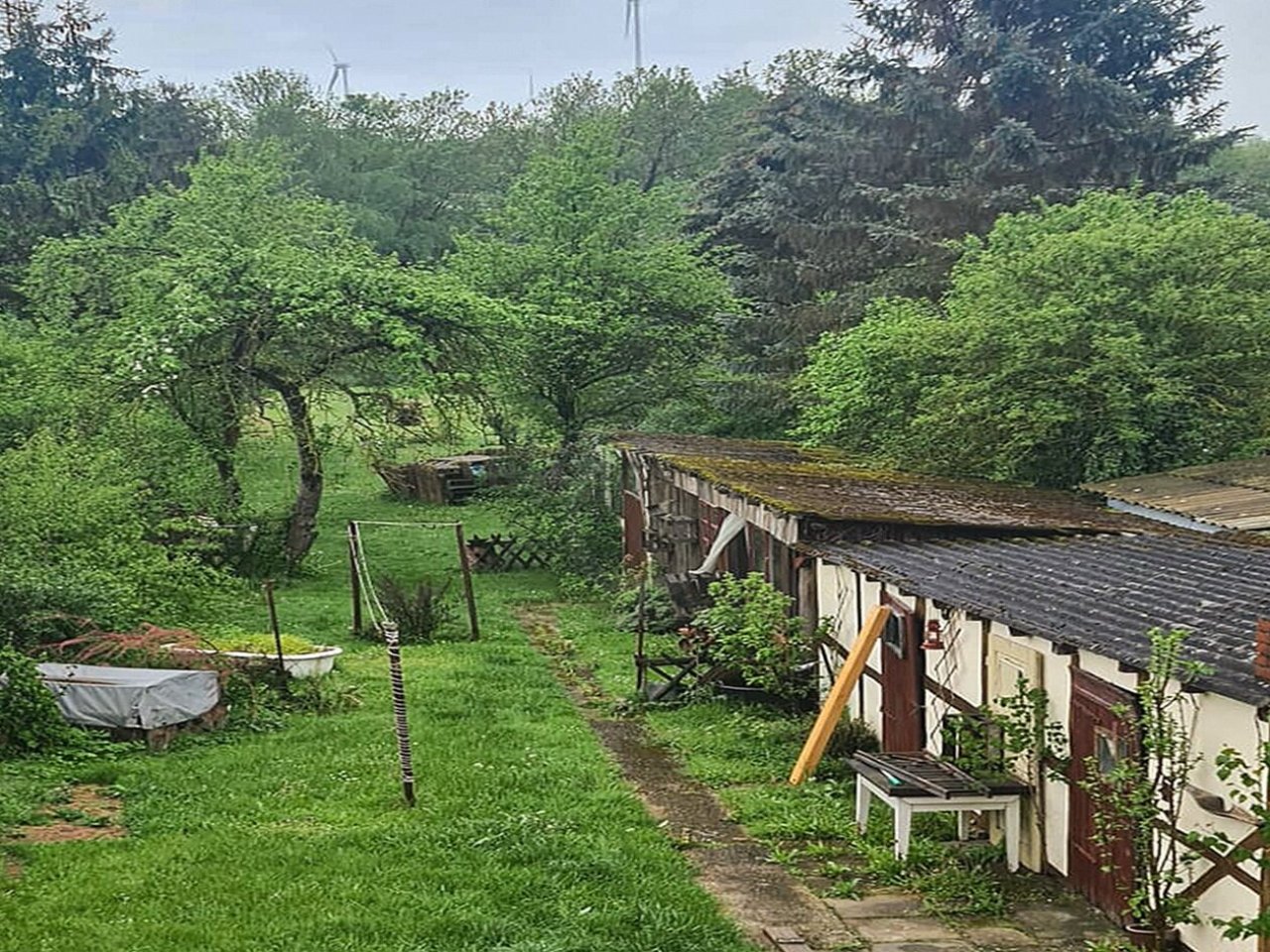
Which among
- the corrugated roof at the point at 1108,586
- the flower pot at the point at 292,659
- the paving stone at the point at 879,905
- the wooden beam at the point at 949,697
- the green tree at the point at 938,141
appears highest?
the green tree at the point at 938,141

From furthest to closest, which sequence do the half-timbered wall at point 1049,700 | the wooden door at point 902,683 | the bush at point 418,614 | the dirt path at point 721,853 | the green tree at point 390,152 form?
the green tree at point 390,152 < the bush at point 418,614 < the wooden door at point 902,683 < the dirt path at point 721,853 < the half-timbered wall at point 1049,700

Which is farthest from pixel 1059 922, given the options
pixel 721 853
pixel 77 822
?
pixel 77 822

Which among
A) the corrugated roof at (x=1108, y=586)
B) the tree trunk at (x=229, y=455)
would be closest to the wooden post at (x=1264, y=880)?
the corrugated roof at (x=1108, y=586)

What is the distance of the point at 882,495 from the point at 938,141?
19.2 metres

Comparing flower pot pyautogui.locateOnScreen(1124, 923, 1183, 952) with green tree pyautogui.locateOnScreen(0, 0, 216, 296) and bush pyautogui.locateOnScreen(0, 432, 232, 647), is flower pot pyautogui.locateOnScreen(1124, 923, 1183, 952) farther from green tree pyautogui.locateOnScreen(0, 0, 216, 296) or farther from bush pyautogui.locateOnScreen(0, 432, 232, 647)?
green tree pyautogui.locateOnScreen(0, 0, 216, 296)

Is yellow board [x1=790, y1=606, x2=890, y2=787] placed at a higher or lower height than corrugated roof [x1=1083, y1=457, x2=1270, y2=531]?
lower

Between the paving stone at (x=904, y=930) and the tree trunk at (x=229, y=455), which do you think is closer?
the paving stone at (x=904, y=930)

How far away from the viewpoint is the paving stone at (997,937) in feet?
27.8

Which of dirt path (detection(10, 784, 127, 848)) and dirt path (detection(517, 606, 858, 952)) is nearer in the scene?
dirt path (detection(517, 606, 858, 952))

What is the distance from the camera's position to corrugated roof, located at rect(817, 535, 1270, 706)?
27.2ft

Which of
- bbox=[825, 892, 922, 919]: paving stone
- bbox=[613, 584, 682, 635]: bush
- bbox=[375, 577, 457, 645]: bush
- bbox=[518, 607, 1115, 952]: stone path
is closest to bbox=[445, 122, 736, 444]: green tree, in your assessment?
bbox=[613, 584, 682, 635]: bush

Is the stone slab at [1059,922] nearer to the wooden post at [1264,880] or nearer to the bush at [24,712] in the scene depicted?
the wooden post at [1264,880]

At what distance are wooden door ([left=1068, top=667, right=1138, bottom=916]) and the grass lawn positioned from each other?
243cm

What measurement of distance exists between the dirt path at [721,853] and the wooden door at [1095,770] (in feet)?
5.58
